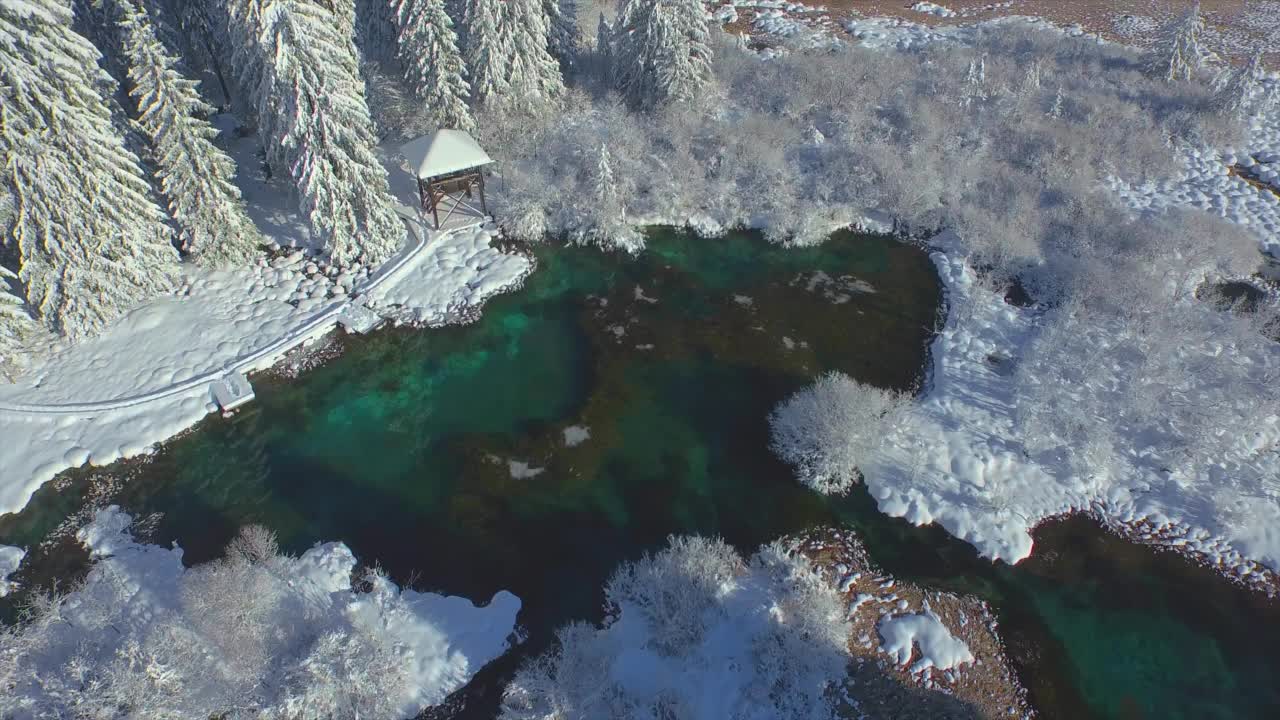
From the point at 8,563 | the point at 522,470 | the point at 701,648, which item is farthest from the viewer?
the point at 522,470

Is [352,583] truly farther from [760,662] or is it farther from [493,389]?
[760,662]

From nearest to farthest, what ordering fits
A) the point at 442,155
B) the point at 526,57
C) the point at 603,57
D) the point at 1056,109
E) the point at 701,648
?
1. the point at 701,648
2. the point at 442,155
3. the point at 526,57
4. the point at 1056,109
5. the point at 603,57

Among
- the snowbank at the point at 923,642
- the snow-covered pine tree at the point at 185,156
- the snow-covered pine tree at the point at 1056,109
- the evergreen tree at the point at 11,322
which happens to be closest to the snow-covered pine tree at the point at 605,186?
the snow-covered pine tree at the point at 185,156

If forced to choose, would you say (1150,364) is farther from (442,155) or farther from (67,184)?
(67,184)

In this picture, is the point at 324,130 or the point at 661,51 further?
the point at 661,51

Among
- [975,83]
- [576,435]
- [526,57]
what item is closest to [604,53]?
[526,57]

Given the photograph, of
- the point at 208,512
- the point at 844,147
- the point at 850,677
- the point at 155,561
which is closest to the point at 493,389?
the point at 208,512
